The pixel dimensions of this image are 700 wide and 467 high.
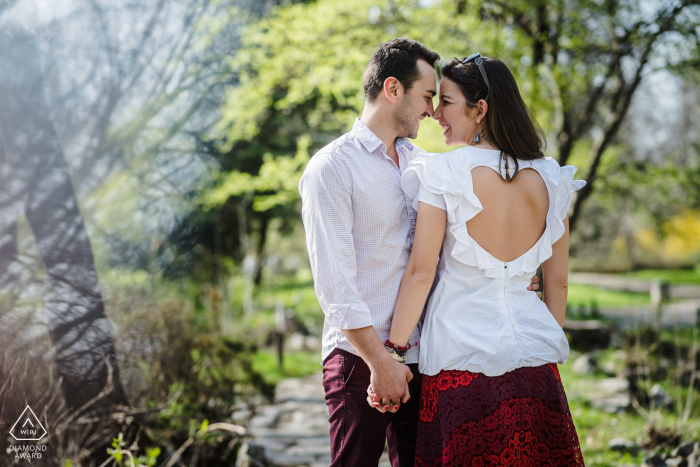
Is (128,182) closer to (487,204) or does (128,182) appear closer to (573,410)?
(487,204)

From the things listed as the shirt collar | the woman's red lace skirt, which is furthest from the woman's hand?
the shirt collar

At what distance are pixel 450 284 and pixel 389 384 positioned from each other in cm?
36

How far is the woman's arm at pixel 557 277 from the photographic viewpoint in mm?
1748

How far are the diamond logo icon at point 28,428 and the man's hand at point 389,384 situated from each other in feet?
5.28

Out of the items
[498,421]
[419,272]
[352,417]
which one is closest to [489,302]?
[419,272]

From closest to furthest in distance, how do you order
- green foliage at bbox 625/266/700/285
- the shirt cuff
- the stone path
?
the shirt cuff < the stone path < green foliage at bbox 625/266/700/285

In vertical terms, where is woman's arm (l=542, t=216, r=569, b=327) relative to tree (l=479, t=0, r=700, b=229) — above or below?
below

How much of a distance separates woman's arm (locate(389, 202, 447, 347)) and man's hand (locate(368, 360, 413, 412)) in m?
0.08

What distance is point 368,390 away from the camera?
61.6 inches

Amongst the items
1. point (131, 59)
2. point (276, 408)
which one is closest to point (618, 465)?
Result: point (276, 408)

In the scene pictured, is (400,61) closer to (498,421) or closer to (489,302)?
(489,302)

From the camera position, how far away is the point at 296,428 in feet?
14.3

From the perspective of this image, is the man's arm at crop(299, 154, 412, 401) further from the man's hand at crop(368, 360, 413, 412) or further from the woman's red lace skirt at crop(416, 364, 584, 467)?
the woman's red lace skirt at crop(416, 364, 584, 467)

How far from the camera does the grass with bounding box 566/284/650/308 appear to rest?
11.9 m
